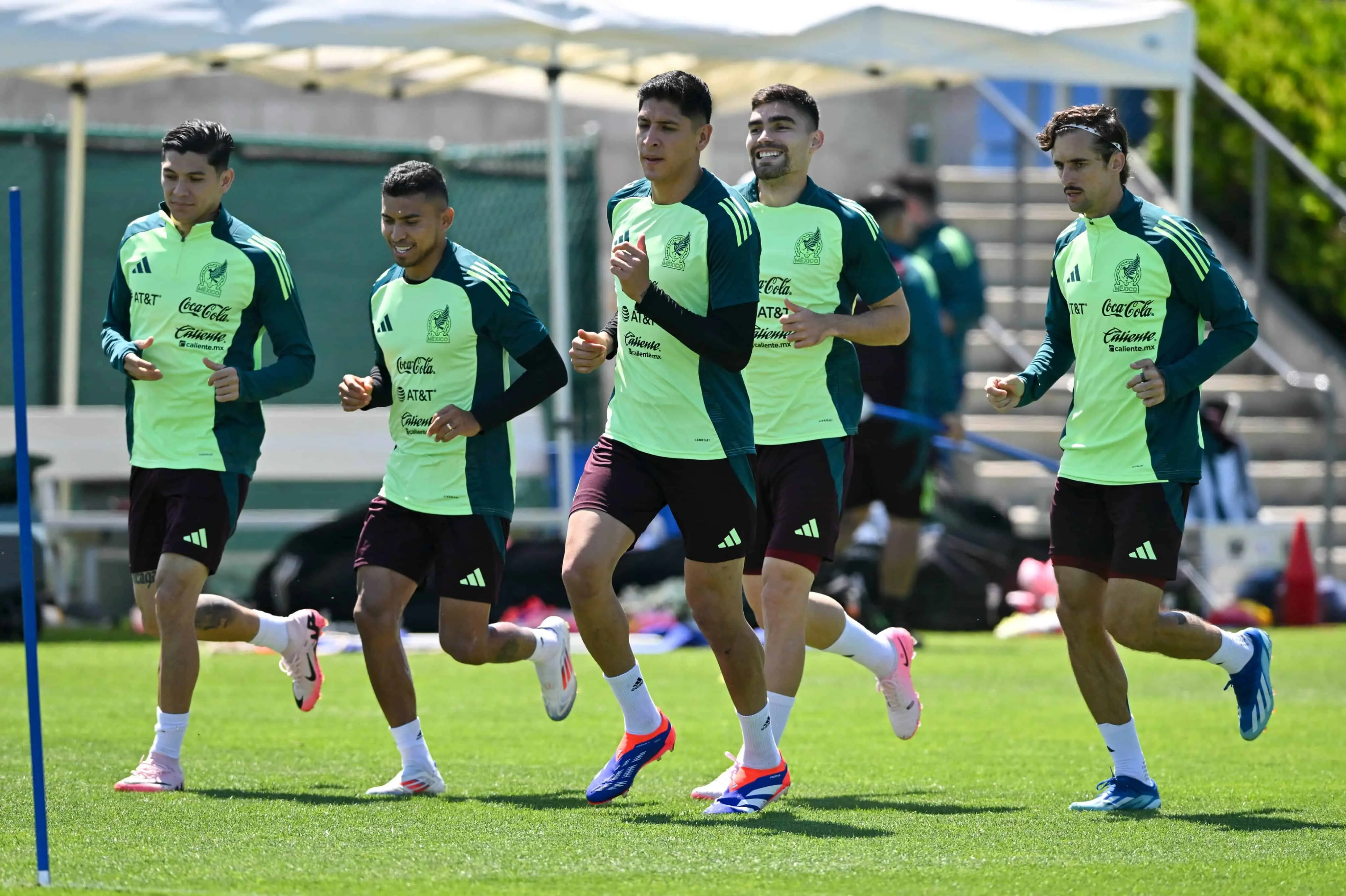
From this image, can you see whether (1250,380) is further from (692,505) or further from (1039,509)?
(692,505)

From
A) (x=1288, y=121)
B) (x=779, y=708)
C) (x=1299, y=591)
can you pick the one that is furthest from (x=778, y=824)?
(x=1288, y=121)

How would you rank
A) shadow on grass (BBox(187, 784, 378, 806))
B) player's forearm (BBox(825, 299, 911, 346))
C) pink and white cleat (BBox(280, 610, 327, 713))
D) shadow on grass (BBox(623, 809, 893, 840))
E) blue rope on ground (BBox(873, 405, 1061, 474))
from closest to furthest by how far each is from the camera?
shadow on grass (BBox(623, 809, 893, 840)), shadow on grass (BBox(187, 784, 378, 806)), player's forearm (BBox(825, 299, 911, 346)), pink and white cleat (BBox(280, 610, 327, 713)), blue rope on ground (BBox(873, 405, 1061, 474))

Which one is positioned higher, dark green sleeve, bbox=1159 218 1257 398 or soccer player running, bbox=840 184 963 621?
dark green sleeve, bbox=1159 218 1257 398

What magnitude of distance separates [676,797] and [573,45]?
6698 millimetres

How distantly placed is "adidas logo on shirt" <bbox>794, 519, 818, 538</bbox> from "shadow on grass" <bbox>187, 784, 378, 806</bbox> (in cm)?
155

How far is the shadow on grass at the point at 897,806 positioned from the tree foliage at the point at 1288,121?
11009 mm

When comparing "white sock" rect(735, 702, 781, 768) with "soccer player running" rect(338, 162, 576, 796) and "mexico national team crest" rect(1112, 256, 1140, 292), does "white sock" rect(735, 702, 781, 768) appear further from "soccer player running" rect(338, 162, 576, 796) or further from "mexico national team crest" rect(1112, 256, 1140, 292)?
"mexico national team crest" rect(1112, 256, 1140, 292)

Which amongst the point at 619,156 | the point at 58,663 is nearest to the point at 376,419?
the point at 58,663

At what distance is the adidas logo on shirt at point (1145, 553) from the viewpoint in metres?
5.83

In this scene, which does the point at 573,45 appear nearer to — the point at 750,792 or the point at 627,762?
the point at 627,762

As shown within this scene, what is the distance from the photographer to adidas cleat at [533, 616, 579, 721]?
268 inches

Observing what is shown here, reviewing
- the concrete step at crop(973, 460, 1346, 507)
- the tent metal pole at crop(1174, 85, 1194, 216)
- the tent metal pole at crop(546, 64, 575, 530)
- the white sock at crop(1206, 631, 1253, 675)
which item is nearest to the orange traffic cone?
the concrete step at crop(973, 460, 1346, 507)

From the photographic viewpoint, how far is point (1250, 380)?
1609 cm

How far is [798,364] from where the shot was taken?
20.8ft
